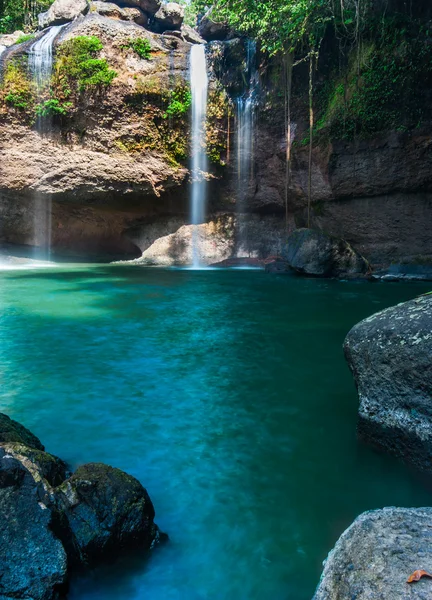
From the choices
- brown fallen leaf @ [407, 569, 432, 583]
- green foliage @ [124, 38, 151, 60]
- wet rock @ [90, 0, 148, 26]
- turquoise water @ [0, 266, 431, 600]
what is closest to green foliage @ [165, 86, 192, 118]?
green foliage @ [124, 38, 151, 60]

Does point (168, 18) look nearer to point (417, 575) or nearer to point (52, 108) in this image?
point (52, 108)

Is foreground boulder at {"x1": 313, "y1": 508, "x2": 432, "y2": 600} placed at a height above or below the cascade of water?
below

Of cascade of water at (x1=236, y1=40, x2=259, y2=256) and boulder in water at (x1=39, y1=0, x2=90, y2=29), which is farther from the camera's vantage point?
boulder in water at (x1=39, y1=0, x2=90, y2=29)

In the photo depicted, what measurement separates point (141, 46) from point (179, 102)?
7.74ft

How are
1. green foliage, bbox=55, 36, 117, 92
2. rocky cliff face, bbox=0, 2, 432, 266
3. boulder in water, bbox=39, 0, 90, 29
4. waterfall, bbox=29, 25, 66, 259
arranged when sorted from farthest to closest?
boulder in water, bbox=39, 0, 90, 29
waterfall, bbox=29, 25, 66, 259
green foliage, bbox=55, 36, 117, 92
rocky cliff face, bbox=0, 2, 432, 266

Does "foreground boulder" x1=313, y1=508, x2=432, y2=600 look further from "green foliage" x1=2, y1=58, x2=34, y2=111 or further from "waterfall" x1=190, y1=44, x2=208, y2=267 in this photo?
"green foliage" x1=2, y1=58, x2=34, y2=111

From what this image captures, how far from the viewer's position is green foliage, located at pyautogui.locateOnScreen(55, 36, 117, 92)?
57.8 feet

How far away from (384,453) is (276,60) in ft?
57.8

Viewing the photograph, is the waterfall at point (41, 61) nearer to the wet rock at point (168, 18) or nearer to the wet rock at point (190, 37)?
the wet rock at point (168, 18)

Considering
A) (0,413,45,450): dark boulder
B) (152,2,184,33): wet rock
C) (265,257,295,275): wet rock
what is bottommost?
(0,413,45,450): dark boulder

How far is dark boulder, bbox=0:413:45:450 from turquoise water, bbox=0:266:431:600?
0.32 metres

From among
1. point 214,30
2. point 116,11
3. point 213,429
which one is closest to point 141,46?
point 116,11

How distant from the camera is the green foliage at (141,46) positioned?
18.0 meters

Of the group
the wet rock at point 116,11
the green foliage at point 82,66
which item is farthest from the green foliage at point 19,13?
the green foliage at point 82,66
